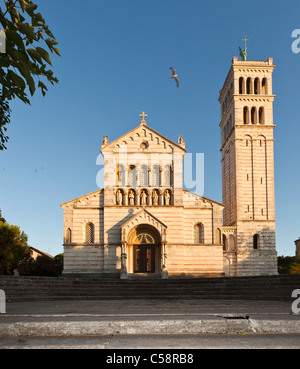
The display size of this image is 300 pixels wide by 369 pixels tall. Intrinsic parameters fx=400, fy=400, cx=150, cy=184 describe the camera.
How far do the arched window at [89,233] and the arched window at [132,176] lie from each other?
17.2ft

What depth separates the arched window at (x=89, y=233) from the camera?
36947mm

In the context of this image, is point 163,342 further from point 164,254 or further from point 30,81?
point 164,254

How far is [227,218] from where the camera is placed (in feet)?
153

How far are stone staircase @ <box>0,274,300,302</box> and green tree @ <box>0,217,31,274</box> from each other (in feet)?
53.3

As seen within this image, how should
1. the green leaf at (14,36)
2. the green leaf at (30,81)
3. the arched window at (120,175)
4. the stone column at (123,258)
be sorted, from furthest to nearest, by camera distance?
1. the arched window at (120,175)
2. the stone column at (123,258)
3. the green leaf at (30,81)
4. the green leaf at (14,36)

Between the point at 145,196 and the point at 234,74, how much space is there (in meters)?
18.3

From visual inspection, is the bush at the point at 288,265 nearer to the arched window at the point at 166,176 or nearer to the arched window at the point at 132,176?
the arched window at the point at 166,176

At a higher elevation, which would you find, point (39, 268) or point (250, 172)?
point (250, 172)

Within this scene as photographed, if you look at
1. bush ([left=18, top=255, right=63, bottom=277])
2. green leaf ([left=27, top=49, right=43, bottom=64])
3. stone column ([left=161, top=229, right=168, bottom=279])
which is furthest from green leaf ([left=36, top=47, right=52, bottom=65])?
bush ([left=18, top=255, right=63, bottom=277])

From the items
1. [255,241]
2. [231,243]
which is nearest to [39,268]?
[231,243]

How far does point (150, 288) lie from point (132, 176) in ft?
48.0

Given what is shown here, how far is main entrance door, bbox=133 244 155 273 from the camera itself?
119 feet

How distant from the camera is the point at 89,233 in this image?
37.1 metres

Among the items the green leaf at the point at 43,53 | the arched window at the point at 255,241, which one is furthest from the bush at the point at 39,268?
the green leaf at the point at 43,53
